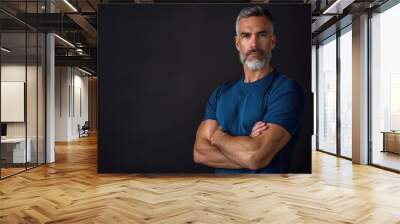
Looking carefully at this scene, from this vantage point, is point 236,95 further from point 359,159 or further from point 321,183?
point 359,159

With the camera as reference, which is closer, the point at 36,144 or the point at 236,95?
the point at 236,95

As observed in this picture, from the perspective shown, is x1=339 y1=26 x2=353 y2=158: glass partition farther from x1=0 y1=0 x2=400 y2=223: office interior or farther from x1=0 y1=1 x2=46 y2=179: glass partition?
x1=0 y1=1 x2=46 y2=179: glass partition

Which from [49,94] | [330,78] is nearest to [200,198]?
[49,94]

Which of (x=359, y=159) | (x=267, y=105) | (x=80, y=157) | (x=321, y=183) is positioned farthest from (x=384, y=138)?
(x=80, y=157)

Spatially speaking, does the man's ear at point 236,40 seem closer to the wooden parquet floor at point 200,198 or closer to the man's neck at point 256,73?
the man's neck at point 256,73

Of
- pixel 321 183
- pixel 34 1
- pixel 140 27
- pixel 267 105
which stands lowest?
pixel 321 183

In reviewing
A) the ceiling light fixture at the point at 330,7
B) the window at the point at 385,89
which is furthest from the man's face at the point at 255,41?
the window at the point at 385,89

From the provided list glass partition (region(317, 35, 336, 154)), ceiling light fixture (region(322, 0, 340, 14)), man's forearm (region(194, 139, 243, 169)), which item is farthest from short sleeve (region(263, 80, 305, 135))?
glass partition (region(317, 35, 336, 154))

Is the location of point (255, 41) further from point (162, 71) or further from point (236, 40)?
point (162, 71)

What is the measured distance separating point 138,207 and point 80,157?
5.70 meters

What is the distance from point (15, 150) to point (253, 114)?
4.43 meters

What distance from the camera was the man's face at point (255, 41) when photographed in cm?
648

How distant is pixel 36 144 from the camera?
27.3ft

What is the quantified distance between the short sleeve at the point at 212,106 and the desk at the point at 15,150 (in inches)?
137
